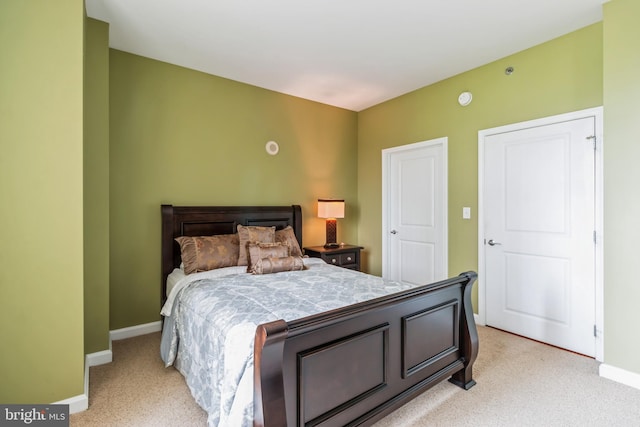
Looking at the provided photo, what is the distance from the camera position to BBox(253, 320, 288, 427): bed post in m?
1.23

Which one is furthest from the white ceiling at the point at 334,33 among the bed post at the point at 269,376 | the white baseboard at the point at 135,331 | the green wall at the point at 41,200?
the white baseboard at the point at 135,331

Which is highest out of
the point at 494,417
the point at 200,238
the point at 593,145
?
the point at 593,145

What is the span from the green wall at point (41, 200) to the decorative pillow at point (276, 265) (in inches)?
48.7

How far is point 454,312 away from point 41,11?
10.5ft

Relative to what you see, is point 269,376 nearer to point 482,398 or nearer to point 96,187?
point 482,398

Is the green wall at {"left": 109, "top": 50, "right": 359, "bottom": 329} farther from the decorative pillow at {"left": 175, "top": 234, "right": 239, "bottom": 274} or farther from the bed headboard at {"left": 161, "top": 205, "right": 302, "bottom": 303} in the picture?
the decorative pillow at {"left": 175, "top": 234, "right": 239, "bottom": 274}

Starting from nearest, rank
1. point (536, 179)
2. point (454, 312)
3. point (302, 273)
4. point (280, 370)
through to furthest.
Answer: point (280, 370) < point (454, 312) < point (302, 273) < point (536, 179)

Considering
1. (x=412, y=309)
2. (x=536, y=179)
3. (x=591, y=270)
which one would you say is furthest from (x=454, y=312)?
(x=536, y=179)

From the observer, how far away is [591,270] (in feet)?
8.63

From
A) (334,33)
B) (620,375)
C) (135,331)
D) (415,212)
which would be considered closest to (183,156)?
(135,331)

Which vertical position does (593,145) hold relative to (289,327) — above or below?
above

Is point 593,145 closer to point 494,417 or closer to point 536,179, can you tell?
point 536,179

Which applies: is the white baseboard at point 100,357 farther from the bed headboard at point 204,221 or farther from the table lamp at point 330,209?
the table lamp at point 330,209

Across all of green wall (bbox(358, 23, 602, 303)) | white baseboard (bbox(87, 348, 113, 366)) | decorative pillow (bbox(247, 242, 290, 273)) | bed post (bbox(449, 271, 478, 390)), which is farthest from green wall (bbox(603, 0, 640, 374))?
white baseboard (bbox(87, 348, 113, 366))
